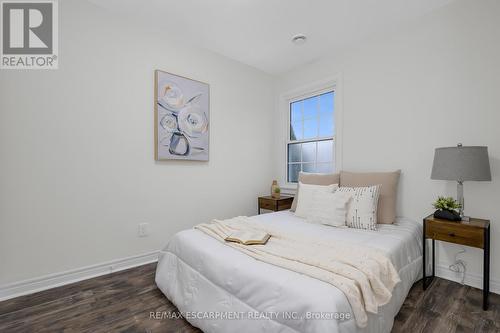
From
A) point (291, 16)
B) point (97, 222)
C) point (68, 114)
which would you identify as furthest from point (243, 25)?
point (97, 222)

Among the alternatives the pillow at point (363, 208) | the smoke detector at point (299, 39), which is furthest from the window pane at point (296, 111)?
the pillow at point (363, 208)

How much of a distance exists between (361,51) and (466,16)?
94 centimetres

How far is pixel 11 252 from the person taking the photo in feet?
6.03

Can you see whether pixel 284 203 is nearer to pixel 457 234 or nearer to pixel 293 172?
pixel 293 172

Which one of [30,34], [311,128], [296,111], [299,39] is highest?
[299,39]

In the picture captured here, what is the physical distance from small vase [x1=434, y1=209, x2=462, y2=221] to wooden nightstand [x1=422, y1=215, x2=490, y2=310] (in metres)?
0.04

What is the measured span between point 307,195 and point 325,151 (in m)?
1.00

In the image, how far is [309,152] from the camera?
348cm

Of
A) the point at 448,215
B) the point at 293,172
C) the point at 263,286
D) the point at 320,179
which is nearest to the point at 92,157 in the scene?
the point at 263,286

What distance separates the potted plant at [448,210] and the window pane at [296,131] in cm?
196

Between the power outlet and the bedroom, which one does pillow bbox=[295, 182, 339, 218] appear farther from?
the power outlet

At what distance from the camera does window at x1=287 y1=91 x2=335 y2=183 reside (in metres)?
3.22

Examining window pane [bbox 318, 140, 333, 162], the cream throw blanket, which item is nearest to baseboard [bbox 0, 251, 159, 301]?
the cream throw blanket

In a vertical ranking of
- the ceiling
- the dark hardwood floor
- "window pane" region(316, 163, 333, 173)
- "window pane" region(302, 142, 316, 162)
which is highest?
the ceiling
